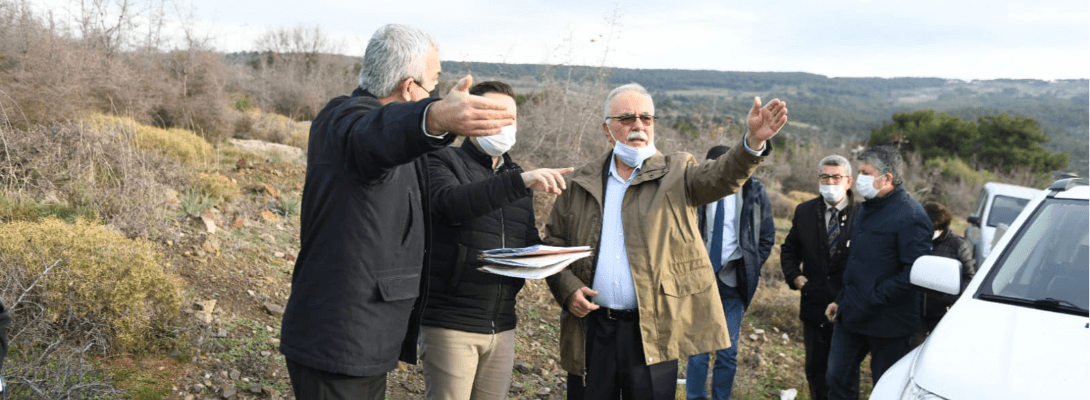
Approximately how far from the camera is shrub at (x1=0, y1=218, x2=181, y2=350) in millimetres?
4105

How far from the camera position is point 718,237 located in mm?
4750

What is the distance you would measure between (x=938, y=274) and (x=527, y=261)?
1.89m

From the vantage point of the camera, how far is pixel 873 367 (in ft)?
13.8

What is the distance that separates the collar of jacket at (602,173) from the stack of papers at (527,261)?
1.37 ft

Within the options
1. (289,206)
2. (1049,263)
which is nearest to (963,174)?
(289,206)

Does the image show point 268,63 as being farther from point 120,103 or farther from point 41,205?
point 41,205

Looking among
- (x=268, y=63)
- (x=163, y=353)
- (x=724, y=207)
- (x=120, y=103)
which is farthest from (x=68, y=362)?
(x=268, y=63)

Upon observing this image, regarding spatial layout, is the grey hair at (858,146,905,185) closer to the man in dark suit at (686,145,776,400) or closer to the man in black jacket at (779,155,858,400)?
the man in black jacket at (779,155,858,400)

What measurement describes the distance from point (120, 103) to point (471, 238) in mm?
9938

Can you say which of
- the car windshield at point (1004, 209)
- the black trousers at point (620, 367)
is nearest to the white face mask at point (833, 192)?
the black trousers at point (620, 367)

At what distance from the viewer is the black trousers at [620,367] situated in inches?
127

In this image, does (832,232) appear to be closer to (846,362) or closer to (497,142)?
(846,362)

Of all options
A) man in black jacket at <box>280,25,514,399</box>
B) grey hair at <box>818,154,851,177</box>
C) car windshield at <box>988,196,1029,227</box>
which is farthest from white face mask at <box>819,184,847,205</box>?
car windshield at <box>988,196,1029,227</box>

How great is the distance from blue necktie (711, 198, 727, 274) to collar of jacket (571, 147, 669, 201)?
59.4 inches
